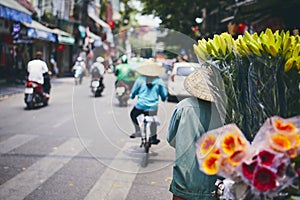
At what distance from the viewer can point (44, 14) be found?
2395cm

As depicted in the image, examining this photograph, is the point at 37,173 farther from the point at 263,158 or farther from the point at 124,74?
the point at 124,74

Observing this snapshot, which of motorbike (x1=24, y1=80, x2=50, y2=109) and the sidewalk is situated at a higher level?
motorbike (x1=24, y1=80, x2=50, y2=109)

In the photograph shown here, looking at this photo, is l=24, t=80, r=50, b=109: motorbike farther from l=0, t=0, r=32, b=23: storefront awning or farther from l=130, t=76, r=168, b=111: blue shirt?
l=130, t=76, r=168, b=111: blue shirt

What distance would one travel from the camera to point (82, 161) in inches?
244

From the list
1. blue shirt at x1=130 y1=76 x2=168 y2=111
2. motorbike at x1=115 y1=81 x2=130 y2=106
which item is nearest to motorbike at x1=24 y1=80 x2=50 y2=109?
motorbike at x1=115 y1=81 x2=130 y2=106

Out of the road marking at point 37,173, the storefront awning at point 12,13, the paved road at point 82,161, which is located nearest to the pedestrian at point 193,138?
the paved road at point 82,161

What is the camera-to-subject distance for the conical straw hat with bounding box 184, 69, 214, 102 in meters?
2.37

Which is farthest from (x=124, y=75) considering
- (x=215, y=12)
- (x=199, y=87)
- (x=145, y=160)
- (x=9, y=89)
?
(x=215, y=12)

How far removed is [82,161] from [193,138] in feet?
13.4

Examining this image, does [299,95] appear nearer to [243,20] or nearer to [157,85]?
[157,85]

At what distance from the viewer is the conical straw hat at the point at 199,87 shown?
2371 mm

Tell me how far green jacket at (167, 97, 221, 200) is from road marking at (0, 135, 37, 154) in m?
4.79

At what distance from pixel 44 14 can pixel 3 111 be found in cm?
1389

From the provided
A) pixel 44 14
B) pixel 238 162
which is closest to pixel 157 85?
pixel 238 162
